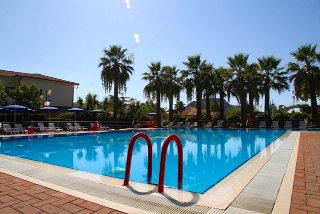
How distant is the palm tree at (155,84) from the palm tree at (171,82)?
649 mm

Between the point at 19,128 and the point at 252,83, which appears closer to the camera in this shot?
the point at 19,128

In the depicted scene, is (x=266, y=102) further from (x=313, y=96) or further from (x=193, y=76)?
(x=193, y=76)

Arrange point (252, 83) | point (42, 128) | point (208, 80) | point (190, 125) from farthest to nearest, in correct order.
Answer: point (190, 125) → point (208, 80) → point (252, 83) → point (42, 128)

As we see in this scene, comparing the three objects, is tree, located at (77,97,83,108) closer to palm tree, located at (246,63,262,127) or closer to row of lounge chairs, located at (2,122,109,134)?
row of lounge chairs, located at (2,122,109,134)

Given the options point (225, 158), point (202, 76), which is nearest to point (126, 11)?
point (225, 158)

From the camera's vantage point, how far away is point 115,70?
28.8 metres

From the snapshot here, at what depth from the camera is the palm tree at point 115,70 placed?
94.5ft

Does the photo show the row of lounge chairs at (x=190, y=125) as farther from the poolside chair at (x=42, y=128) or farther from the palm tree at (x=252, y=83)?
the poolside chair at (x=42, y=128)

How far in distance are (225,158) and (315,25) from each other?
9343 millimetres

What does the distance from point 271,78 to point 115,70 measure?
685 inches

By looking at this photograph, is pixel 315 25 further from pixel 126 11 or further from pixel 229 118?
pixel 229 118

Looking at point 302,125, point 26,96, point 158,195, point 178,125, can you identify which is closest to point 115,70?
point 26,96

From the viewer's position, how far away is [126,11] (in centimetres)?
1433

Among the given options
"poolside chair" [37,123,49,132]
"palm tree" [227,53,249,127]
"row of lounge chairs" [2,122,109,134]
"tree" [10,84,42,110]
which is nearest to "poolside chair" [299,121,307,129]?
"palm tree" [227,53,249,127]
